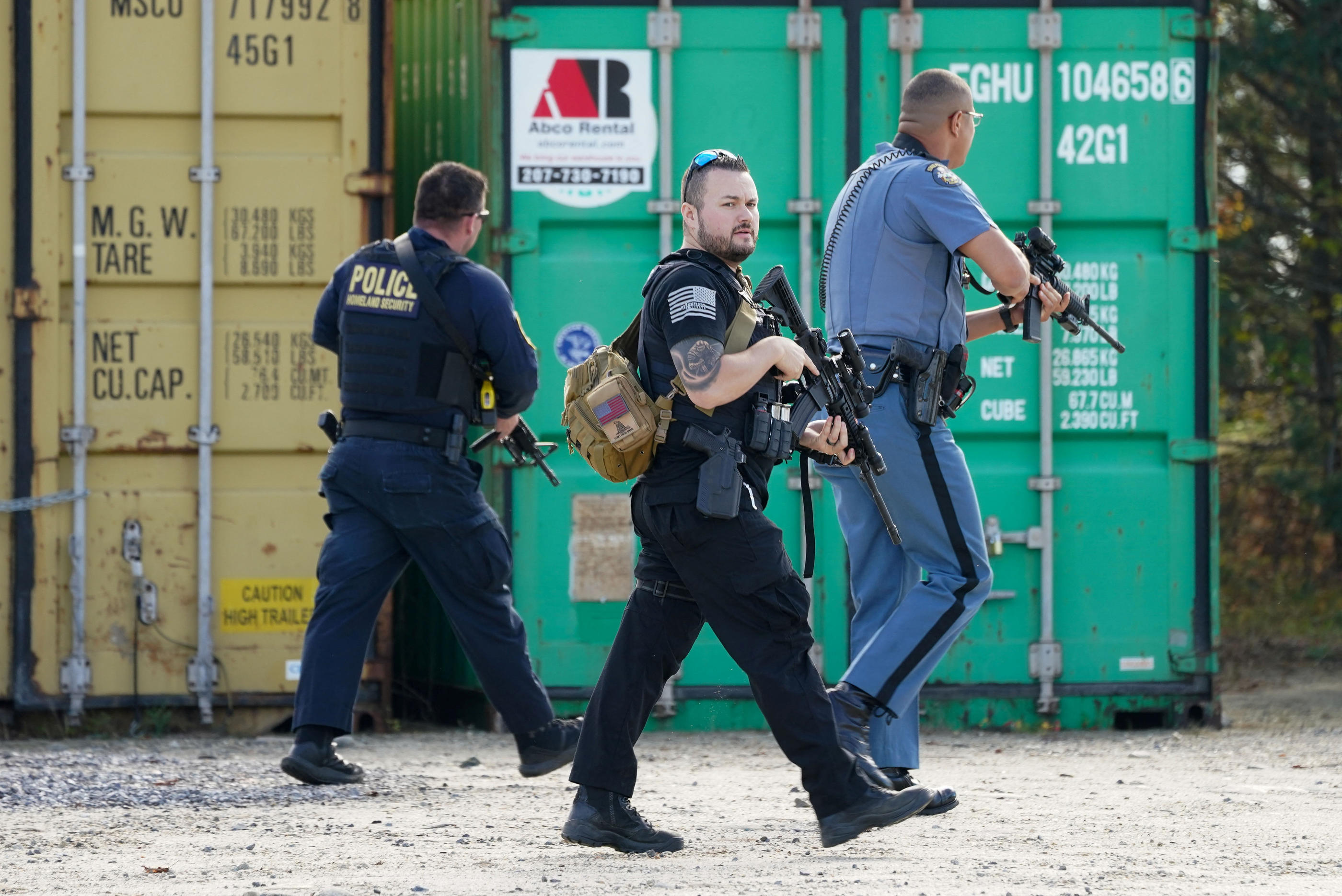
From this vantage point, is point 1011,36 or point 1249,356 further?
point 1249,356

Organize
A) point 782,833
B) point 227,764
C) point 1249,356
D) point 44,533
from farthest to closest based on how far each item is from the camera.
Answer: point 1249,356
point 44,533
point 227,764
point 782,833

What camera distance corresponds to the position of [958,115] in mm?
4711

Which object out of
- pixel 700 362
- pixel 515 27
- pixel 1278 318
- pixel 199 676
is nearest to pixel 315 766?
pixel 199 676

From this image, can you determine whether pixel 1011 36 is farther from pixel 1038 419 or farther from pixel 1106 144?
pixel 1038 419

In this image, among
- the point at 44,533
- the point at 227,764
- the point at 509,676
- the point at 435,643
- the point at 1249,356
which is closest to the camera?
the point at 509,676

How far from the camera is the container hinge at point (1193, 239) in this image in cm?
663

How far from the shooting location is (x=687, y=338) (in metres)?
3.83

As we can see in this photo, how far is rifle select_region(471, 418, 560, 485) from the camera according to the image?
5.41m

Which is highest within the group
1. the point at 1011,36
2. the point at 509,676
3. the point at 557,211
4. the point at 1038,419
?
the point at 1011,36

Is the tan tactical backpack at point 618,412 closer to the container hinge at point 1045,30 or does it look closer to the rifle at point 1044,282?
the rifle at point 1044,282

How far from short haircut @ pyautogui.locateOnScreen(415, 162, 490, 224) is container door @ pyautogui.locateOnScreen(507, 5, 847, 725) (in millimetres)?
1248

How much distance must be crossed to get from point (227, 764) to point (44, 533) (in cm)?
129

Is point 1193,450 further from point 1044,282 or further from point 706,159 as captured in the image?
point 706,159

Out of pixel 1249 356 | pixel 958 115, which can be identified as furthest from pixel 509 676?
pixel 1249 356
